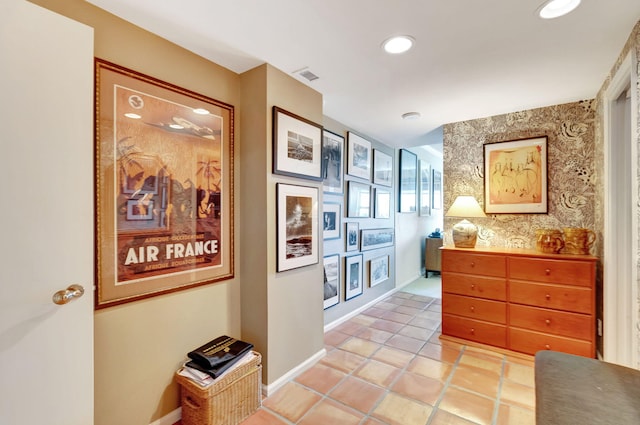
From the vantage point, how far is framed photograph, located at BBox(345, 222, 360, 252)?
11.2ft

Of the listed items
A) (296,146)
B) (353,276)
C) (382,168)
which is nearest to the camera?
(296,146)

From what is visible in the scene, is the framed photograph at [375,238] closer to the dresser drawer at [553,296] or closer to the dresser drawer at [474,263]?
the dresser drawer at [474,263]

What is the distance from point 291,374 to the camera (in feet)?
7.14

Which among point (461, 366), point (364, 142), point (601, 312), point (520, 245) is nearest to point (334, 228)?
point (364, 142)

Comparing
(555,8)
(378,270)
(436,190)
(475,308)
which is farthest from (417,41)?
(436,190)

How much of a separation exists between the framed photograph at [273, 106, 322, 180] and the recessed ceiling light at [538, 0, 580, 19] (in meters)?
1.57

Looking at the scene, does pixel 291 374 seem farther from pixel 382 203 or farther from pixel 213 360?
pixel 382 203

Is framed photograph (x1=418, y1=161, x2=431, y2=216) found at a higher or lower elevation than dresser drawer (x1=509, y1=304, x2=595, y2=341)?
higher

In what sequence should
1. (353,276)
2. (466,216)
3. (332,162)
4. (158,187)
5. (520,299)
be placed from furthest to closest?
(353,276), (332,162), (466,216), (520,299), (158,187)

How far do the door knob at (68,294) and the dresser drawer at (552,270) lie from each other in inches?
125

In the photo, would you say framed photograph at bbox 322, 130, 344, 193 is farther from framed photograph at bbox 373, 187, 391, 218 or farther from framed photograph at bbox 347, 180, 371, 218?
framed photograph at bbox 373, 187, 391, 218

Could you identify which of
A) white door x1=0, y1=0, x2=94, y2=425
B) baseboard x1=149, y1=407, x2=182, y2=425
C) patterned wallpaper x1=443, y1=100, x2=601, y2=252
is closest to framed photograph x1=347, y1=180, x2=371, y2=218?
patterned wallpaper x1=443, y1=100, x2=601, y2=252

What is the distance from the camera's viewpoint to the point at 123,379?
58.6 inches

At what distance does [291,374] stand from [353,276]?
1540 mm
